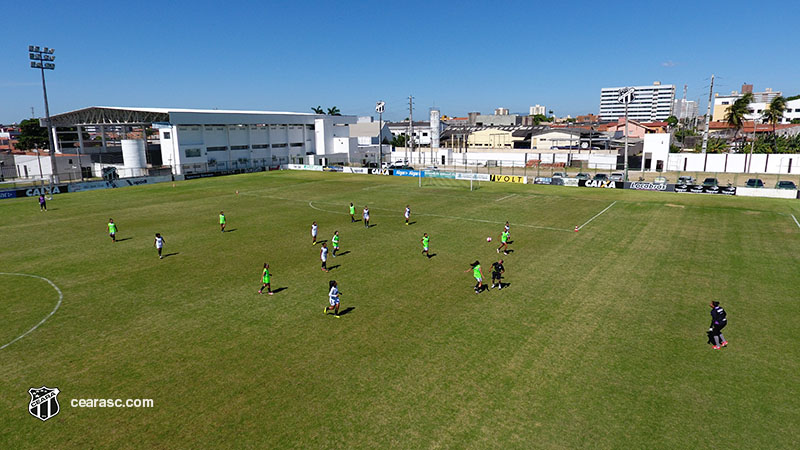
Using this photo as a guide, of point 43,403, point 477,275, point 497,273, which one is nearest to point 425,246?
point 497,273

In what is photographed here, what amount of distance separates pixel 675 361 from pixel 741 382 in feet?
5.54

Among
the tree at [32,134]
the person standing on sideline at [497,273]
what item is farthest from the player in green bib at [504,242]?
the tree at [32,134]

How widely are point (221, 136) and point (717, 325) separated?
83.3 m

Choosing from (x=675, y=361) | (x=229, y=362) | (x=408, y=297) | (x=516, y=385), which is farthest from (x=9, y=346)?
(x=675, y=361)

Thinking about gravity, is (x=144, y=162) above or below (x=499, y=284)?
above

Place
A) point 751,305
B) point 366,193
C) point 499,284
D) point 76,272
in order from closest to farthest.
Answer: point 751,305, point 499,284, point 76,272, point 366,193

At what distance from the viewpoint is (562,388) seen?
1239 cm

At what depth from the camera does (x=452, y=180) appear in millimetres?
66812

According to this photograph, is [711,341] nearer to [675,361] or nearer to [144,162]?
[675,361]

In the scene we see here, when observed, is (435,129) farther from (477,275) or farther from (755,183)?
(477,275)

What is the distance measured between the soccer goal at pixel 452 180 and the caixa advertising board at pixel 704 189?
2437 centimetres

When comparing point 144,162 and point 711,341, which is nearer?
point 711,341

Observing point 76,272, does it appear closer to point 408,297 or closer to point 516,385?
point 408,297

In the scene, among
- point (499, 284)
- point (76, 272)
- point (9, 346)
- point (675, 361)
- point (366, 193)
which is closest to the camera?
point (675, 361)
